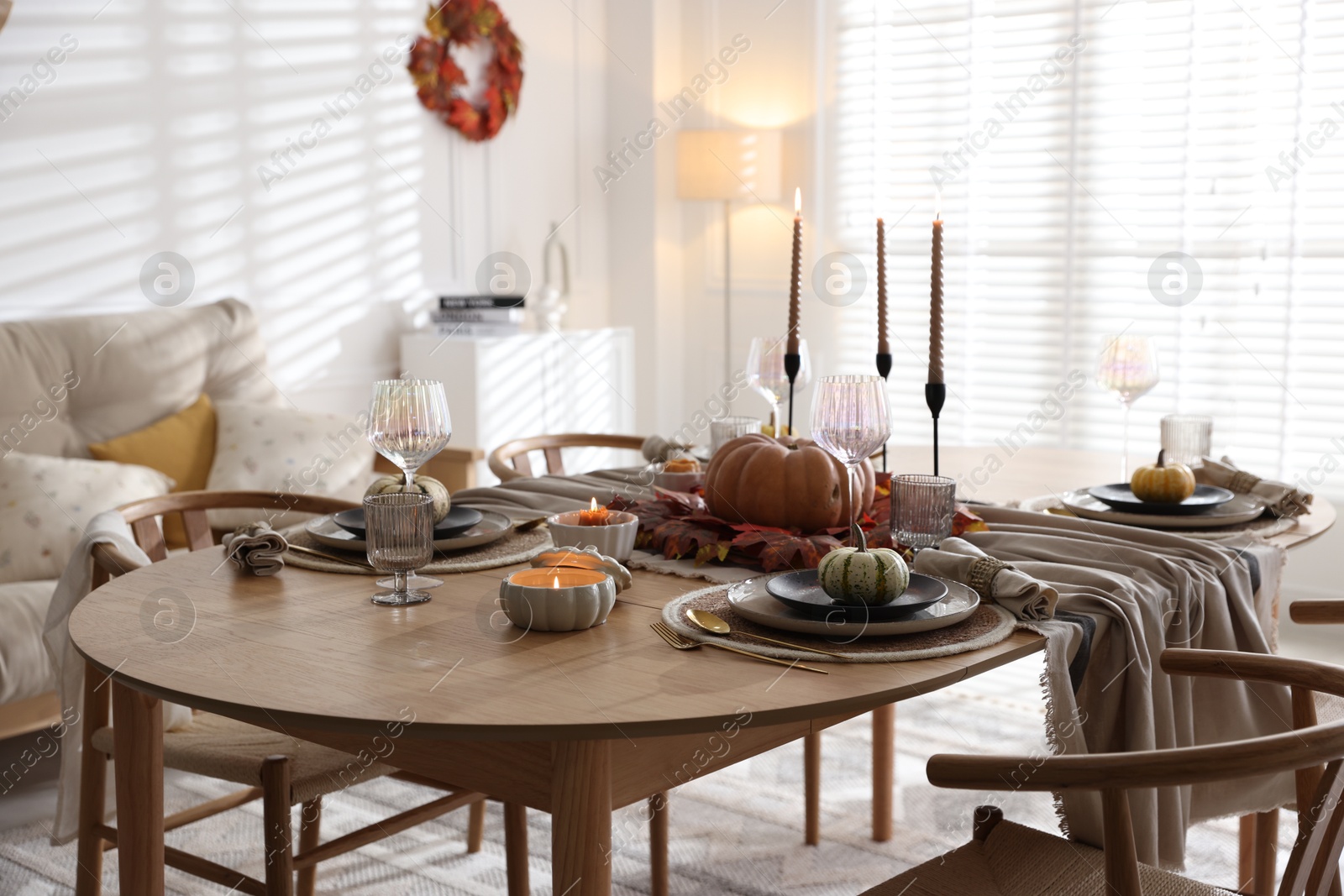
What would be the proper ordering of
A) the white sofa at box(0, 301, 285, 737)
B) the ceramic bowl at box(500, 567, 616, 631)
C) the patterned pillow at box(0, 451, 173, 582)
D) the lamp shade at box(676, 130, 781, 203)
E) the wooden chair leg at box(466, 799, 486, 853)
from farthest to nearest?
1. the lamp shade at box(676, 130, 781, 203)
2. the patterned pillow at box(0, 451, 173, 582)
3. the white sofa at box(0, 301, 285, 737)
4. the wooden chair leg at box(466, 799, 486, 853)
5. the ceramic bowl at box(500, 567, 616, 631)

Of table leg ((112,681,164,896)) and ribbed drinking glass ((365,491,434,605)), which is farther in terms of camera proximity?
table leg ((112,681,164,896))

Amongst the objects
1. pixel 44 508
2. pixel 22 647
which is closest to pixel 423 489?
pixel 22 647

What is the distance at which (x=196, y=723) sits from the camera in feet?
5.88

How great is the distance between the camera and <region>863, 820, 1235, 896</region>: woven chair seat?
122cm

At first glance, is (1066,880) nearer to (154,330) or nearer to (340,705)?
(340,705)

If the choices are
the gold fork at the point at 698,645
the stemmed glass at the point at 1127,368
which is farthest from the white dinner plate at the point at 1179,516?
the gold fork at the point at 698,645

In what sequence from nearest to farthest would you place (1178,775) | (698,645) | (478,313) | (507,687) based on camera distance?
(1178,775) < (507,687) < (698,645) < (478,313)

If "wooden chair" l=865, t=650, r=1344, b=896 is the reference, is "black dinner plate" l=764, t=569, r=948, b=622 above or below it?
above

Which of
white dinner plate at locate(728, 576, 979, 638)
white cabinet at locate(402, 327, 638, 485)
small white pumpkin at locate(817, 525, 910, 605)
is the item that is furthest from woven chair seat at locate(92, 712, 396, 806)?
white cabinet at locate(402, 327, 638, 485)

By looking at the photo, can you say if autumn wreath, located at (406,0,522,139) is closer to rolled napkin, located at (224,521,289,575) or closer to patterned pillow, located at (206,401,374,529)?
patterned pillow, located at (206,401,374,529)

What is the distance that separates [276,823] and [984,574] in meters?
0.96

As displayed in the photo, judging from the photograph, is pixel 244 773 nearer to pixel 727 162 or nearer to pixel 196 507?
pixel 196 507

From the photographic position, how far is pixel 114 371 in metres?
3.09

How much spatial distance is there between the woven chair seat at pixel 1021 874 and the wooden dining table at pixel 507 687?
0.19 meters
